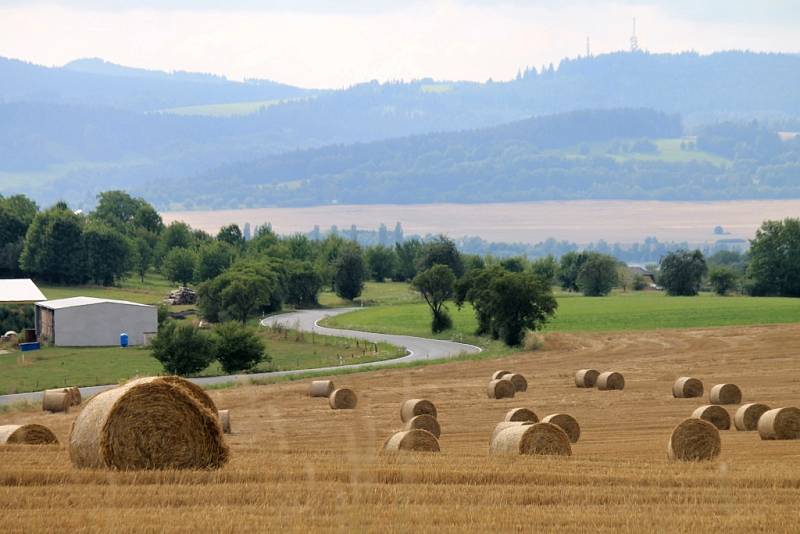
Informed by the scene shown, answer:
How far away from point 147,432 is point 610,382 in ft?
91.1

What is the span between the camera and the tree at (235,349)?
204 ft

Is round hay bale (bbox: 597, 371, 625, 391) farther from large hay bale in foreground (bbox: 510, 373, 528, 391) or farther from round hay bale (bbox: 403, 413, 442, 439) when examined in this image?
round hay bale (bbox: 403, 413, 442, 439)

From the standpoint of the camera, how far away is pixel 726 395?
3838cm

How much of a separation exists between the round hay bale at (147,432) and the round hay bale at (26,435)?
4.81m

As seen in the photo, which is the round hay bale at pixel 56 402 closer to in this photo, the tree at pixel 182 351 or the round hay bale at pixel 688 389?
the tree at pixel 182 351

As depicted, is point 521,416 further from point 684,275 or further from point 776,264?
point 684,275

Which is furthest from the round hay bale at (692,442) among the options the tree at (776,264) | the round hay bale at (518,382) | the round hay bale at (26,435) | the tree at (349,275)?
the tree at (349,275)

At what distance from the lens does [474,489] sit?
736 inches

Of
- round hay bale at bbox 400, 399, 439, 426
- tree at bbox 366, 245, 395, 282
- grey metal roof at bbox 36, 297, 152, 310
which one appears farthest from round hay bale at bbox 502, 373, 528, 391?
tree at bbox 366, 245, 395, 282

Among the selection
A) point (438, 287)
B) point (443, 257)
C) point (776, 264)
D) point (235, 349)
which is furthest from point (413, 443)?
point (443, 257)

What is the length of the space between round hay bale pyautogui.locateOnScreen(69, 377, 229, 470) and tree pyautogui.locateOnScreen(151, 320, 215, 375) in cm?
4026

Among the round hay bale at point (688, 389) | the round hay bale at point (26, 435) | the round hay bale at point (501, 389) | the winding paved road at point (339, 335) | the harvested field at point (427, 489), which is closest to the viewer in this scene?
the harvested field at point (427, 489)

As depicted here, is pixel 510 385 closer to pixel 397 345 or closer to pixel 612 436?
pixel 612 436

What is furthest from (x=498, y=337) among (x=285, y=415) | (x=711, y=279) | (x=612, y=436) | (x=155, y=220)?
(x=155, y=220)
